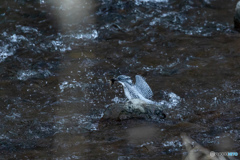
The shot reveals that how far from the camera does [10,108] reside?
20.2 ft

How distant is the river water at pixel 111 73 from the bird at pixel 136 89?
21 cm

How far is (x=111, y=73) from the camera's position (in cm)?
730

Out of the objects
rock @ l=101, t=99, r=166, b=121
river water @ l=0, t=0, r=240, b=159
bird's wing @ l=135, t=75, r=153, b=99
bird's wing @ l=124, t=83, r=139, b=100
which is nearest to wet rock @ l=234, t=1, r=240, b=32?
river water @ l=0, t=0, r=240, b=159

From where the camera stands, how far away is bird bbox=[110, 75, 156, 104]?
6.29 metres

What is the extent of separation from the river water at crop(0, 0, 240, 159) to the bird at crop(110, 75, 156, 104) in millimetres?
206

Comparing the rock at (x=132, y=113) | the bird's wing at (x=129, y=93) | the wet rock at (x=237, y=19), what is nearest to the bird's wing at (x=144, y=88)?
the bird's wing at (x=129, y=93)

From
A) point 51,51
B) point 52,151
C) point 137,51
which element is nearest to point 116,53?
point 137,51

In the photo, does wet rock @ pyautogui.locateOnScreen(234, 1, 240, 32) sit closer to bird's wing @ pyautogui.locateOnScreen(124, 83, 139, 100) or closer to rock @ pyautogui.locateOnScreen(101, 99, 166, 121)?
bird's wing @ pyautogui.locateOnScreen(124, 83, 139, 100)

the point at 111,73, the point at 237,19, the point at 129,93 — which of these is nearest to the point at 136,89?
the point at 129,93

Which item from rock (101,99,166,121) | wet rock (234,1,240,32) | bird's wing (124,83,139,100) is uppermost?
wet rock (234,1,240,32)

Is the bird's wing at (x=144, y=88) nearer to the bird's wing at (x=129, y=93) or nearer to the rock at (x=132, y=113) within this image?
the bird's wing at (x=129, y=93)

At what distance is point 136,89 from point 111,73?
1.11 m

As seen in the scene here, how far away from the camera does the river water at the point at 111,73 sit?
5328mm

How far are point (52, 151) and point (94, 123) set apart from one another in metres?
0.88
